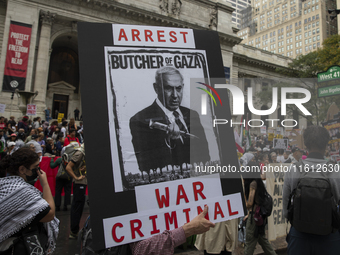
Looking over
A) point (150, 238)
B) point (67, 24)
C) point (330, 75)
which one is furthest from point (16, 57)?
point (150, 238)

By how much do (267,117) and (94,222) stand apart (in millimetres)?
2092

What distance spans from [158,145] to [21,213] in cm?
133

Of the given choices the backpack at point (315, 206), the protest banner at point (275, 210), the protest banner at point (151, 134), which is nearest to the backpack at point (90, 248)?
the protest banner at point (151, 134)

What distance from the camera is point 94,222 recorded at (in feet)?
4.95

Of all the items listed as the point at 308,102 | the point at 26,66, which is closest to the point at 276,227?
the point at 308,102

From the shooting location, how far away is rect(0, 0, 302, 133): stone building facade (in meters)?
21.5

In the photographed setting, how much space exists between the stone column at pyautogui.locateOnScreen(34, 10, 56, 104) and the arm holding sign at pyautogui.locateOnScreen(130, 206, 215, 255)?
910 inches

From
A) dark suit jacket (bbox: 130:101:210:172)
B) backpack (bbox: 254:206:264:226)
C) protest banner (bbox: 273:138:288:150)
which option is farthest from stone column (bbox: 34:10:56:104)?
dark suit jacket (bbox: 130:101:210:172)

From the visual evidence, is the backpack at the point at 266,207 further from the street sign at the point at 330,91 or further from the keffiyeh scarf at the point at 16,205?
the keffiyeh scarf at the point at 16,205

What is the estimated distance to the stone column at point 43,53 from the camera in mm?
22172

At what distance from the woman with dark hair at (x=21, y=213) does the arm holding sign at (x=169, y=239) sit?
3.33 ft

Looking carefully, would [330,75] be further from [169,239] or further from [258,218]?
[169,239]

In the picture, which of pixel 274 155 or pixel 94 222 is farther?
pixel 274 155

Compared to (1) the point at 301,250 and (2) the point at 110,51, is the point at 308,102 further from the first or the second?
(2) the point at 110,51
